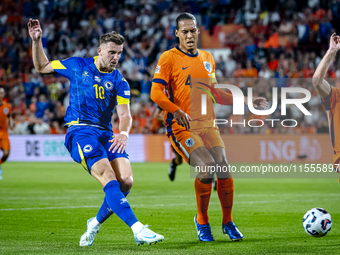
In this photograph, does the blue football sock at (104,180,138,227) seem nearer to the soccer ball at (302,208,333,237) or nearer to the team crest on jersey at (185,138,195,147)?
the team crest on jersey at (185,138,195,147)

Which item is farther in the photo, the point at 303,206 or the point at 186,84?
the point at 303,206

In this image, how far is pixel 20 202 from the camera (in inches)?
372

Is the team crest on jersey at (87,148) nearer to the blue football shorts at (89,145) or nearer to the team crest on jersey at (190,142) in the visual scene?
the blue football shorts at (89,145)

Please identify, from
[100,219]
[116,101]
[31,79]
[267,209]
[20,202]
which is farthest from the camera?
[31,79]

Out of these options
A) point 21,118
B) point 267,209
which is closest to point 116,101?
point 267,209

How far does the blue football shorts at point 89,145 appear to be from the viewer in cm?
547

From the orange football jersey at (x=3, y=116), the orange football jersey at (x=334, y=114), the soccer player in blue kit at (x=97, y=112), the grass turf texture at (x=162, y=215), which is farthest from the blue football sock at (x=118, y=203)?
the orange football jersey at (x=3, y=116)

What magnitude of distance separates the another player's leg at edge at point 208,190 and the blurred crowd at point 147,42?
40.4 ft

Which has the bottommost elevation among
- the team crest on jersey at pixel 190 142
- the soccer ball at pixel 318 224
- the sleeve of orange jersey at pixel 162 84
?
the soccer ball at pixel 318 224

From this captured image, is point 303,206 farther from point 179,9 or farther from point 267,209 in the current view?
point 179,9

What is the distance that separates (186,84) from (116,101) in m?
0.88

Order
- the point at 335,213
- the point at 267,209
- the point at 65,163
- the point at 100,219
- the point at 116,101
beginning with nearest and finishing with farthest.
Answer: the point at 100,219 → the point at 116,101 → the point at 335,213 → the point at 267,209 → the point at 65,163

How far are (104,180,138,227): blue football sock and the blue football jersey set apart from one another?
837mm

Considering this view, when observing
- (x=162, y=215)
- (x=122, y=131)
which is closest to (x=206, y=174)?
(x=122, y=131)
